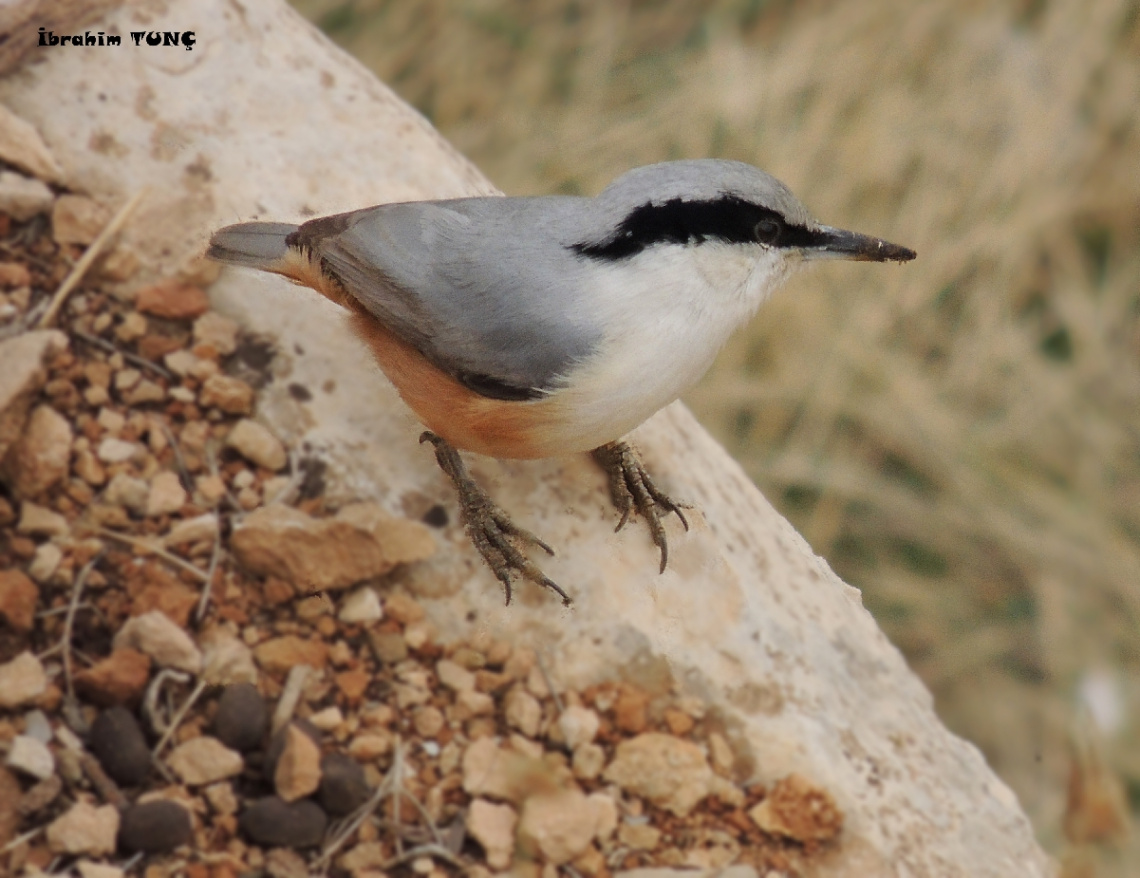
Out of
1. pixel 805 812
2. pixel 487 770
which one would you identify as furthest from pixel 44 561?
pixel 805 812

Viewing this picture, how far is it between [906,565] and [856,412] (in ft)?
1.12

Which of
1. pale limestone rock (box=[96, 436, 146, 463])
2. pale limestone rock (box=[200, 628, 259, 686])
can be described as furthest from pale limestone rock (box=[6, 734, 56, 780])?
pale limestone rock (box=[96, 436, 146, 463])

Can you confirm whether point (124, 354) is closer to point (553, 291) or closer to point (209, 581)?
point (209, 581)

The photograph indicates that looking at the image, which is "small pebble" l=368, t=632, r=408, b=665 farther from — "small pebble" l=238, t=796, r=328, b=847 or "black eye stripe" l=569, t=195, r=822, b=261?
Result: "black eye stripe" l=569, t=195, r=822, b=261

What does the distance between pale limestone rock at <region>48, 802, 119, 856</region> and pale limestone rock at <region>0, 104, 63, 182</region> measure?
1.15 metres

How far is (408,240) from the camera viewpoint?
2174 millimetres

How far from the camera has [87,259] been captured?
242 centimetres

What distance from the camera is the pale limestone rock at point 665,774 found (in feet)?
7.09

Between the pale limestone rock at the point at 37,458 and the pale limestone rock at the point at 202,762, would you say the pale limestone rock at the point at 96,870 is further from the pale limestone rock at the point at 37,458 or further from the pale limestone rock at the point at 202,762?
the pale limestone rock at the point at 37,458

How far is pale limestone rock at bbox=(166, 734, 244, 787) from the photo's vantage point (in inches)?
80.8

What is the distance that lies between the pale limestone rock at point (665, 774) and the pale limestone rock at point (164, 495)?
0.82m

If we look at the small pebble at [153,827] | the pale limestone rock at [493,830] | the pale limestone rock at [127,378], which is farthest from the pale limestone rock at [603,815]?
the pale limestone rock at [127,378]

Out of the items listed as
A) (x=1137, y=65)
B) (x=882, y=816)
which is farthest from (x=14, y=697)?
(x=1137, y=65)

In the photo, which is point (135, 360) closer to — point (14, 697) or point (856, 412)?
point (14, 697)
